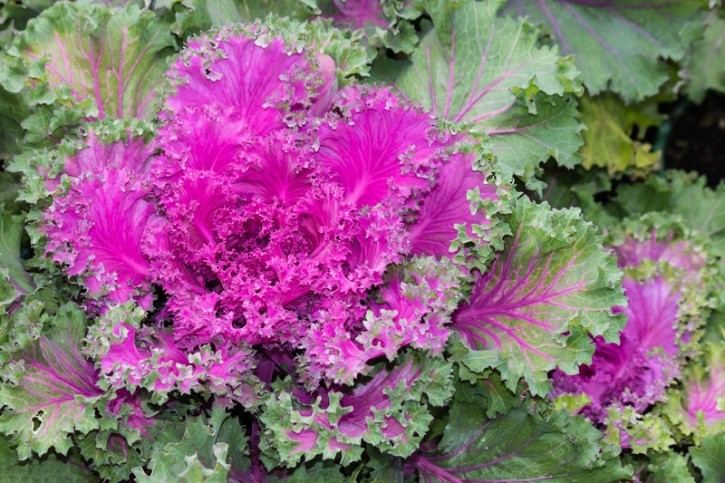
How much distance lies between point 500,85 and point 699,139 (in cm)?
253

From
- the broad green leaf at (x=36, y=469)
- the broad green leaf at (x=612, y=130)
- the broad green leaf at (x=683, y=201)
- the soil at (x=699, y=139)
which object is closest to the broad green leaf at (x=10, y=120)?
the broad green leaf at (x=36, y=469)

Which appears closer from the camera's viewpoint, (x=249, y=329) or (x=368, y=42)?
(x=249, y=329)

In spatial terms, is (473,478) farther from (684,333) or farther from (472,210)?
(684,333)

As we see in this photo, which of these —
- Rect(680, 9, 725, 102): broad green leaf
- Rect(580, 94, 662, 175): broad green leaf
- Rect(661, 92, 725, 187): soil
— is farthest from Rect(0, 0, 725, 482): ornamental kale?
Rect(661, 92, 725, 187): soil

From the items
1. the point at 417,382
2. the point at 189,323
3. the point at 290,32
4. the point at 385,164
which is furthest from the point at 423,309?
the point at 290,32

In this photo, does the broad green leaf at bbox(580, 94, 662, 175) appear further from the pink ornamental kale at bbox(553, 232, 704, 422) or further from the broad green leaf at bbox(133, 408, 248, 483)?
the broad green leaf at bbox(133, 408, 248, 483)

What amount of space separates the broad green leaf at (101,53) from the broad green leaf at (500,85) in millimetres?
815

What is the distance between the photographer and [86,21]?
269cm

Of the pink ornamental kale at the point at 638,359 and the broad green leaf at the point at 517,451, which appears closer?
the broad green leaf at the point at 517,451

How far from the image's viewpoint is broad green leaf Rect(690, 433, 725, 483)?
275 cm

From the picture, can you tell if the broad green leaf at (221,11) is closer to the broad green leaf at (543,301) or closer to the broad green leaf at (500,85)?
the broad green leaf at (500,85)

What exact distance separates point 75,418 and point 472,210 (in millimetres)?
1163

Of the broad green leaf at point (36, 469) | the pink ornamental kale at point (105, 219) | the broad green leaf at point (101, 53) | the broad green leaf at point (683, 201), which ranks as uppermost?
the broad green leaf at point (101, 53)

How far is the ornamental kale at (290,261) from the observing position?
91.0 inches
